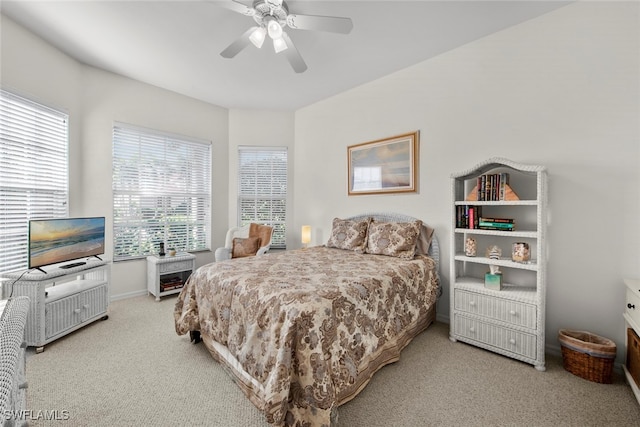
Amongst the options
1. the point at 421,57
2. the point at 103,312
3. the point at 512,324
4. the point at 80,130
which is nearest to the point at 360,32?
the point at 421,57

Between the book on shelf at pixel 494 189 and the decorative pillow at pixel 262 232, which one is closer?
the book on shelf at pixel 494 189

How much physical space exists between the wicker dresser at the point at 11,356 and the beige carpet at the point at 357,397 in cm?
87

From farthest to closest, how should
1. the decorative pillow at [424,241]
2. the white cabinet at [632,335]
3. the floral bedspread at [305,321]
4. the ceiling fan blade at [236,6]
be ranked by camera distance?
Result: the decorative pillow at [424,241], the ceiling fan blade at [236,6], the white cabinet at [632,335], the floral bedspread at [305,321]

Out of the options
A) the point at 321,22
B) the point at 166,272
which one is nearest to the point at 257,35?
the point at 321,22

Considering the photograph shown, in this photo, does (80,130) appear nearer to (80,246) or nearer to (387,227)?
(80,246)

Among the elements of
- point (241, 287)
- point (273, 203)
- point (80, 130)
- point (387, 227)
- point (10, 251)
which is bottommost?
point (241, 287)

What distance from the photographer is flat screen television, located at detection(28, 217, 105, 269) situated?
2.52 meters

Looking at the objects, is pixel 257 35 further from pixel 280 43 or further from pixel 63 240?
pixel 63 240

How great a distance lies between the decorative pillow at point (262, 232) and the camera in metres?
4.26

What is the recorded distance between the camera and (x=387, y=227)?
322 centimetres

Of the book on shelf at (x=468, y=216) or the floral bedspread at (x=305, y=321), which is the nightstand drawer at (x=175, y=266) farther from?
the book on shelf at (x=468, y=216)

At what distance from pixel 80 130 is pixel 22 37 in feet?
3.38

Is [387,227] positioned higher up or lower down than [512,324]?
higher up

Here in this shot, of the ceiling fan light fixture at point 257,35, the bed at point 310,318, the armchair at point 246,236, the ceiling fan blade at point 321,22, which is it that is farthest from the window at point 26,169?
the ceiling fan blade at point 321,22
